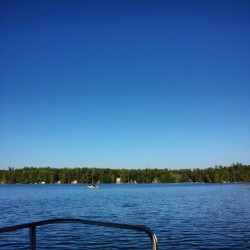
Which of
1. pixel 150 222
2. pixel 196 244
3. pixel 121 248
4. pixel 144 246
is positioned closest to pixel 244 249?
pixel 196 244

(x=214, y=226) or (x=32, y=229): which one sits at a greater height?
(x=32, y=229)

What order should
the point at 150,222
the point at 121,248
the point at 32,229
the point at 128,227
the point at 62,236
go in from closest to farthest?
1. the point at 128,227
2. the point at 32,229
3. the point at 121,248
4. the point at 62,236
5. the point at 150,222

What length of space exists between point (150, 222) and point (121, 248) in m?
13.4

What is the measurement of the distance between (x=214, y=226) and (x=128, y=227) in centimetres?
2719

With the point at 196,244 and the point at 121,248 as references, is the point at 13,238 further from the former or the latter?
the point at 196,244

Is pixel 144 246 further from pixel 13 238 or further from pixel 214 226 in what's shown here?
pixel 214 226

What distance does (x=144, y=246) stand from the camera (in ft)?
67.2

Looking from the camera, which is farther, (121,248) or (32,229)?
(121,248)

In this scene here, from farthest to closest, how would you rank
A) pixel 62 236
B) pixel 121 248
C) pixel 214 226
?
pixel 214 226 → pixel 62 236 → pixel 121 248

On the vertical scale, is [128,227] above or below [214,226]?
above

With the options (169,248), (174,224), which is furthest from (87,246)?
(174,224)

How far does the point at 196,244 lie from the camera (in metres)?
21.7

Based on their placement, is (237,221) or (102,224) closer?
(102,224)

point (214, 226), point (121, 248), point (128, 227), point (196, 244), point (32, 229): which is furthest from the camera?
point (214, 226)
